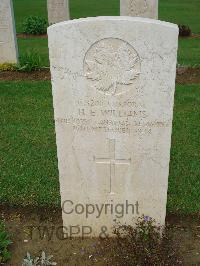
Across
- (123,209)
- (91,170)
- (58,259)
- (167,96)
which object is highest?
(167,96)

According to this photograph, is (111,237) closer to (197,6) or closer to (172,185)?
(172,185)

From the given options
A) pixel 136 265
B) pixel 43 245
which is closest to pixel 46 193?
pixel 43 245

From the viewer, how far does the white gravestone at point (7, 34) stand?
10.2m

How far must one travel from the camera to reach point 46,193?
474cm

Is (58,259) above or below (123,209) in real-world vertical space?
below

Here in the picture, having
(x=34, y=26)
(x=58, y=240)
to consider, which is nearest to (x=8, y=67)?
(x=34, y=26)

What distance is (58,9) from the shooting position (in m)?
15.6

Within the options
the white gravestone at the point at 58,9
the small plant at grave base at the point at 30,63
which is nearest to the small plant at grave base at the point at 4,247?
the small plant at grave base at the point at 30,63

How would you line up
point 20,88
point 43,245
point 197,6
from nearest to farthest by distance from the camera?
point 43,245, point 20,88, point 197,6

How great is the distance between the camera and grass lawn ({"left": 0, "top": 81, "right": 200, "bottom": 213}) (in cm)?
470

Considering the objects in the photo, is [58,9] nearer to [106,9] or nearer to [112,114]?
[106,9]

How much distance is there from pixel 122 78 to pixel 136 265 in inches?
60.8

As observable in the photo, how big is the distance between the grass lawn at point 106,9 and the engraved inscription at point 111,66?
1391cm

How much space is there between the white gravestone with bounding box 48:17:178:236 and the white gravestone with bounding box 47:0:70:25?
41.7 ft
